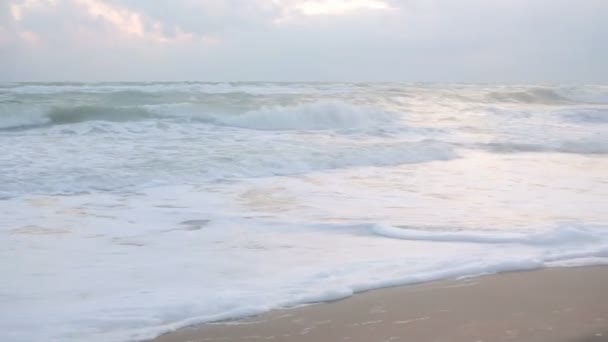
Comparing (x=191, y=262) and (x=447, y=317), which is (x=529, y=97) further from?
(x=447, y=317)

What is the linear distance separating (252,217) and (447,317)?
237 centimetres

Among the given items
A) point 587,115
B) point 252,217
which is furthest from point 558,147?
point 587,115

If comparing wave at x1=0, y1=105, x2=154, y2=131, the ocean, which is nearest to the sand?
the ocean

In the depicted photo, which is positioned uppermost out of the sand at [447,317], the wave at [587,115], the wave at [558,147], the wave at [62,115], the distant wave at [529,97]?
the distant wave at [529,97]

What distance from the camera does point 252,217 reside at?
513 cm

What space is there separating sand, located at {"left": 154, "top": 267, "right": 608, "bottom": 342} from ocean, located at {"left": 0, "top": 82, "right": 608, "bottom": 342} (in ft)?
0.42

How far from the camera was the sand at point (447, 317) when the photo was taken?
2801 millimetres

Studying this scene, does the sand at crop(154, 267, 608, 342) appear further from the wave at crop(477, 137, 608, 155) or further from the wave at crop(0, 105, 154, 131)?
the wave at crop(0, 105, 154, 131)

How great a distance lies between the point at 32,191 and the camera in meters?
6.05

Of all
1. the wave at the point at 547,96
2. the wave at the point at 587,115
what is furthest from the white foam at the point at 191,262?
the wave at the point at 547,96

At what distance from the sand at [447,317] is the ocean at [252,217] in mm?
128

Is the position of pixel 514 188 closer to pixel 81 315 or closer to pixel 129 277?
pixel 129 277

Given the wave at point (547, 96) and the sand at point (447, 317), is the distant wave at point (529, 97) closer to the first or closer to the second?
the wave at point (547, 96)

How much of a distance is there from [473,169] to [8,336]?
6.17m
